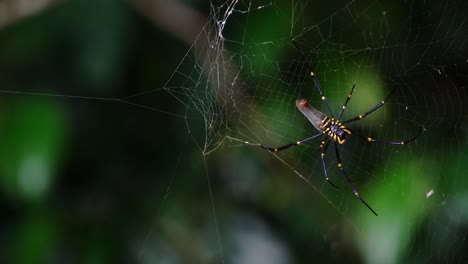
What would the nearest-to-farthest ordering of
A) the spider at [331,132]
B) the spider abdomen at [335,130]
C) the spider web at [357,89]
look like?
1. the spider web at [357,89]
2. the spider at [331,132]
3. the spider abdomen at [335,130]

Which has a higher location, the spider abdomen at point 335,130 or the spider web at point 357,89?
the spider web at point 357,89

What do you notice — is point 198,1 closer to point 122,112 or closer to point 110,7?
point 110,7

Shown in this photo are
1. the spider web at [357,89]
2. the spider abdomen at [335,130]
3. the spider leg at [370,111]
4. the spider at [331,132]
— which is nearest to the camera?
the spider web at [357,89]

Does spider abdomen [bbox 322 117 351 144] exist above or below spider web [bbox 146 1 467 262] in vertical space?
below

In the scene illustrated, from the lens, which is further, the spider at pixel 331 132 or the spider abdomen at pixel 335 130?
the spider abdomen at pixel 335 130

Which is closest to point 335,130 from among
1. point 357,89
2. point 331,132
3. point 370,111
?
point 331,132

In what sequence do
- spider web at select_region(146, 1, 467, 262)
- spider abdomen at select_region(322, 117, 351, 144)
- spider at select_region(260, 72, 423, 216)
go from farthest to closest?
spider abdomen at select_region(322, 117, 351, 144)
spider at select_region(260, 72, 423, 216)
spider web at select_region(146, 1, 467, 262)

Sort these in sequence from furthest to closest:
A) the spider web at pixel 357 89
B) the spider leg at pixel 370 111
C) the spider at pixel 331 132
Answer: the spider at pixel 331 132 < the spider leg at pixel 370 111 < the spider web at pixel 357 89

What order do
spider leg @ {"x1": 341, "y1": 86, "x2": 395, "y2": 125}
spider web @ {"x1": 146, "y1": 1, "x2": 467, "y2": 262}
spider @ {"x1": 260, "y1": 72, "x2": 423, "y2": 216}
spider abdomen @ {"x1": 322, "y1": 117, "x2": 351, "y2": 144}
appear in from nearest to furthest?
spider web @ {"x1": 146, "y1": 1, "x2": 467, "y2": 262} < spider leg @ {"x1": 341, "y1": 86, "x2": 395, "y2": 125} < spider @ {"x1": 260, "y1": 72, "x2": 423, "y2": 216} < spider abdomen @ {"x1": 322, "y1": 117, "x2": 351, "y2": 144}

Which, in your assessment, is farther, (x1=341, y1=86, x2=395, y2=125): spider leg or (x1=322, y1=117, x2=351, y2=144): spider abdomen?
(x1=322, y1=117, x2=351, y2=144): spider abdomen

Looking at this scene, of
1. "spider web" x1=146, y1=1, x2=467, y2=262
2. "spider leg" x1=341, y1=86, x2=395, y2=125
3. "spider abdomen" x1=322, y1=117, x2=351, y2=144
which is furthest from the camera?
"spider abdomen" x1=322, y1=117, x2=351, y2=144
